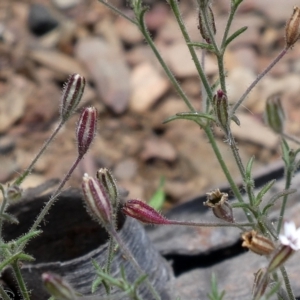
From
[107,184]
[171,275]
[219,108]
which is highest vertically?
[219,108]

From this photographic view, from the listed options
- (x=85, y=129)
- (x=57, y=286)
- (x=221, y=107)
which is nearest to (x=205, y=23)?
(x=221, y=107)

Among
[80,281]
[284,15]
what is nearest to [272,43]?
[284,15]

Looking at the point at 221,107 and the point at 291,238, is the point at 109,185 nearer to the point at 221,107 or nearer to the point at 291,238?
the point at 221,107

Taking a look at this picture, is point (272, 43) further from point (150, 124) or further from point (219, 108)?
point (219, 108)

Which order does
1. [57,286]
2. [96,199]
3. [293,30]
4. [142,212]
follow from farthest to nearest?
[293,30], [142,212], [96,199], [57,286]

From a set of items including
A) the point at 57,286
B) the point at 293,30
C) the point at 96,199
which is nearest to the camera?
the point at 57,286

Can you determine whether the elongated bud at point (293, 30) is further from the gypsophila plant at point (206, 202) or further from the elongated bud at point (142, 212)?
the elongated bud at point (142, 212)

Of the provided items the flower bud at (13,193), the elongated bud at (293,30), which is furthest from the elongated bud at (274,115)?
the flower bud at (13,193)
